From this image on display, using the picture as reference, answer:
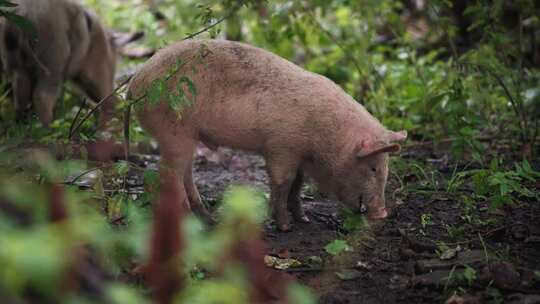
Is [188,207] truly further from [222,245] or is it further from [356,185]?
[222,245]

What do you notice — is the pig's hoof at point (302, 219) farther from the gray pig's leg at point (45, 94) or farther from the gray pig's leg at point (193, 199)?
the gray pig's leg at point (45, 94)

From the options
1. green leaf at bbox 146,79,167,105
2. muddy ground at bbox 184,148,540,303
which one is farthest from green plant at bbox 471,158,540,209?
green leaf at bbox 146,79,167,105

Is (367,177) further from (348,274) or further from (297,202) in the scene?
(348,274)

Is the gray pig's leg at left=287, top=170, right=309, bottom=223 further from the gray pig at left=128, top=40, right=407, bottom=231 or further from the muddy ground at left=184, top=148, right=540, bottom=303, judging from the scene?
the gray pig at left=128, top=40, right=407, bottom=231

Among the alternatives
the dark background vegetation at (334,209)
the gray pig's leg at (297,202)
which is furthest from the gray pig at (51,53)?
the gray pig's leg at (297,202)

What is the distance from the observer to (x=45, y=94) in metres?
6.57

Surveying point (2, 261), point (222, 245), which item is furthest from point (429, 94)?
point (2, 261)

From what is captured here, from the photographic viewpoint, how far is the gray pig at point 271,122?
479 cm

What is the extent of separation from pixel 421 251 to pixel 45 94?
3747 mm

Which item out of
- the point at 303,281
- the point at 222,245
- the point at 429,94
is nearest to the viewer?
the point at 222,245

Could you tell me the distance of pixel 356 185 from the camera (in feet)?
16.0

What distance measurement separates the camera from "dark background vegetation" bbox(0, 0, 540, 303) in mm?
1926

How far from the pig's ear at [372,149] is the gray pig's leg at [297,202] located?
56 cm

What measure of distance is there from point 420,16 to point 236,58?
7.78 m
